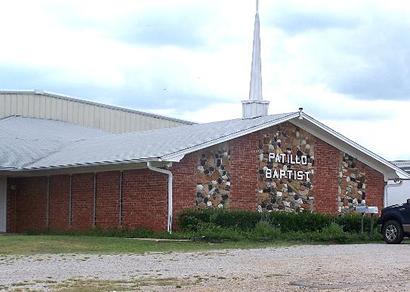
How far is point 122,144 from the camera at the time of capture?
2938cm

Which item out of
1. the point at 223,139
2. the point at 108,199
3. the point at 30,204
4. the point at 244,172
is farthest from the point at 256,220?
the point at 30,204

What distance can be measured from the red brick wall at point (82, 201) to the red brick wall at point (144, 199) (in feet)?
6.37

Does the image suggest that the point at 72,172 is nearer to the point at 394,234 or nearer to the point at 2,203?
the point at 2,203

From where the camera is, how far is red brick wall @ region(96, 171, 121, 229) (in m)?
27.1

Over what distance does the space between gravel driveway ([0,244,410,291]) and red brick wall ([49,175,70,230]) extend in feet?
38.1

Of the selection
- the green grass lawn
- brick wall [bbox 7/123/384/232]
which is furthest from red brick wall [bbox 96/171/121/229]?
the green grass lawn

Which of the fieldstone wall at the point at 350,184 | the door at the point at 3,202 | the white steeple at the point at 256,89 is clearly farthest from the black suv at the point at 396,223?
the door at the point at 3,202

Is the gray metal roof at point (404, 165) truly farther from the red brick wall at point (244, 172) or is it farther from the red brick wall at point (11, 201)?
the red brick wall at point (11, 201)

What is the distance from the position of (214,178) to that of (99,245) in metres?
6.28

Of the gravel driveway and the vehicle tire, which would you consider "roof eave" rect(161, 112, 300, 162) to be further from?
the gravel driveway

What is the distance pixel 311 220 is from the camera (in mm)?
26281

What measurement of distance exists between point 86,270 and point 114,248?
5.72 m

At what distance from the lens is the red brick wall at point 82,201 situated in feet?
92.7

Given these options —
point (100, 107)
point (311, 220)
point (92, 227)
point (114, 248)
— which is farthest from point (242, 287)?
point (100, 107)
